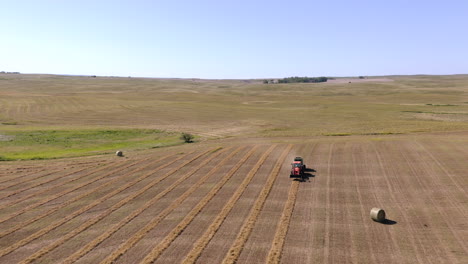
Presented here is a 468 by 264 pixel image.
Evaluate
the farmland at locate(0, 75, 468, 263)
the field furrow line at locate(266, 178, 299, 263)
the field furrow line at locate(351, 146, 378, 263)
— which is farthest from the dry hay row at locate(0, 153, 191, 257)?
the field furrow line at locate(351, 146, 378, 263)

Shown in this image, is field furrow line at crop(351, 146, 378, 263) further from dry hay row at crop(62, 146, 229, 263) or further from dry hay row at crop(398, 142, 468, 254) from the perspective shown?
dry hay row at crop(62, 146, 229, 263)

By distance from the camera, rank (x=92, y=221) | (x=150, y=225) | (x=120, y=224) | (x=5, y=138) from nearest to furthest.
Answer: (x=150, y=225)
(x=120, y=224)
(x=92, y=221)
(x=5, y=138)

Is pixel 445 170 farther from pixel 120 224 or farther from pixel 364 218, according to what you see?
pixel 120 224

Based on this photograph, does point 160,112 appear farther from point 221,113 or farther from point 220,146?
point 220,146

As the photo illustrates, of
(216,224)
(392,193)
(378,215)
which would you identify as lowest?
(216,224)

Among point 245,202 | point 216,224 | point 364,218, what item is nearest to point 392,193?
point 364,218

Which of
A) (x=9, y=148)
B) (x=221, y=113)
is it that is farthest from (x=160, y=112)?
(x=9, y=148)
